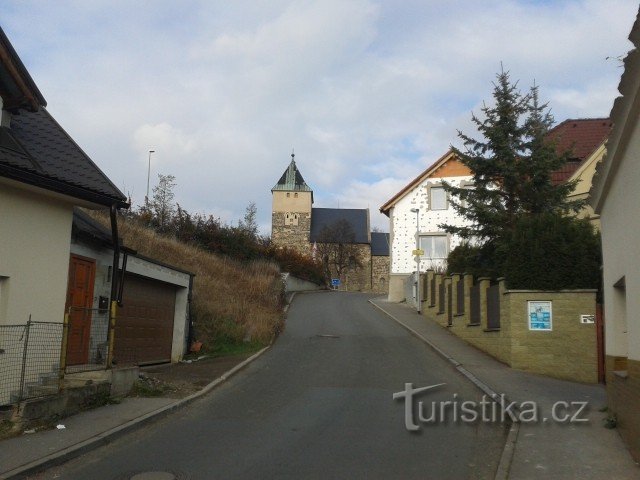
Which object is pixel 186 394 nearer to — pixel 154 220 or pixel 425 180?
pixel 154 220

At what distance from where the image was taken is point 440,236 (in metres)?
39.2

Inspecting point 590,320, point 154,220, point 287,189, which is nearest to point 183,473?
point 590,320

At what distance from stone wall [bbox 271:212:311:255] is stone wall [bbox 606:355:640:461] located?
205ft

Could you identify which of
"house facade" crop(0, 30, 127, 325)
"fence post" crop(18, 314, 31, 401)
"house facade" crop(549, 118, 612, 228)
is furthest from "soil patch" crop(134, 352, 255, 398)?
"house facade" crop(549, 118, 612, 228)

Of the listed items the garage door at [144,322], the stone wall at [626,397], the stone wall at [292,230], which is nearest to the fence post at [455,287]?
the garage door at [144,322]

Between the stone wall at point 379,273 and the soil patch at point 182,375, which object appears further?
the stone wall at point 379,273

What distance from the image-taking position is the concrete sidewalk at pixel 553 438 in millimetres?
6867

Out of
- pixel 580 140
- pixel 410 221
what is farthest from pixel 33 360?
pixel 410 221

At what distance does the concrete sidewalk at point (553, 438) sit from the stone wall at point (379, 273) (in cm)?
5747

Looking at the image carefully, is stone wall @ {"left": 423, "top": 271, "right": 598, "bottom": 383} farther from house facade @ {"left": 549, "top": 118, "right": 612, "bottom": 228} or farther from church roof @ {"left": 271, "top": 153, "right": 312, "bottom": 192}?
church roof @ {"left": 271, "top": 153, "right": 312, "bottom": 192}

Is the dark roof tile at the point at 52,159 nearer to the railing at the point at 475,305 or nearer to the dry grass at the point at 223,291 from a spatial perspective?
the dry grass at the point at 223,291

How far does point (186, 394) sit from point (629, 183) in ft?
27.1

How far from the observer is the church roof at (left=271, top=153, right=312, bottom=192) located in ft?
255

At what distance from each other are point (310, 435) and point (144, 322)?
801 cm
